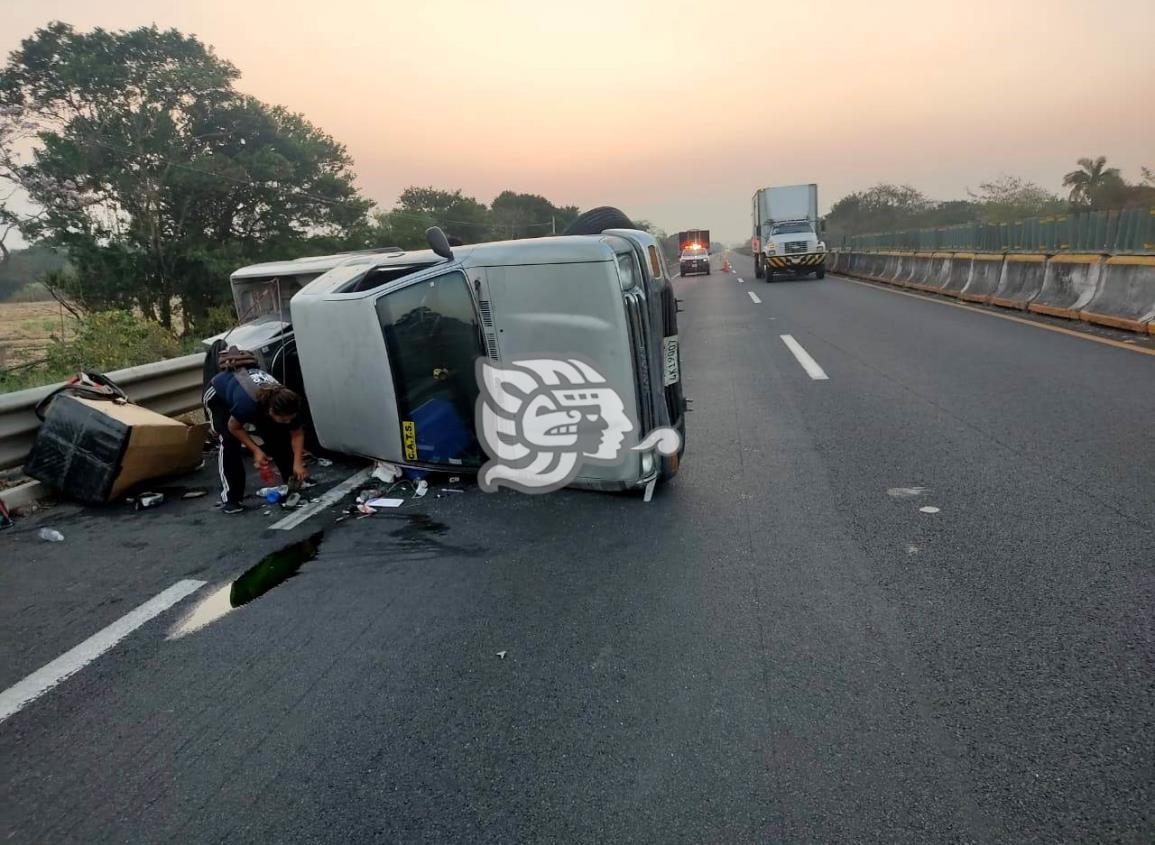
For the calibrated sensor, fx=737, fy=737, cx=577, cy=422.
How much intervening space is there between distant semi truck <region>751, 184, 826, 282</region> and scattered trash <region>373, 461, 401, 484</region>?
2513 cm

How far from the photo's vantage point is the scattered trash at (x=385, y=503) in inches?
213

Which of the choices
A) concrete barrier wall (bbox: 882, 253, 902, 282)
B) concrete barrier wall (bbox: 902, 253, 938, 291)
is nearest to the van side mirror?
concrete barrier wall (bbox: 902, 253, 938, 291)

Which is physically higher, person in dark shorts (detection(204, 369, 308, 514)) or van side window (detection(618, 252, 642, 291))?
van side window (detection(618, 252, 642, 291))

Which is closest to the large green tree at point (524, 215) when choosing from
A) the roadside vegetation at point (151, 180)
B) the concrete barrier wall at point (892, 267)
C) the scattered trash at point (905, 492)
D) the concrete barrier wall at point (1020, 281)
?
the roadside vegetation at point (151, 180)

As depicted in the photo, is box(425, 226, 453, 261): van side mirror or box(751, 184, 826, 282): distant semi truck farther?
box(751, 184, 826, 282): distant semi truck

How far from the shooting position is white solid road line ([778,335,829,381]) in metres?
9.28

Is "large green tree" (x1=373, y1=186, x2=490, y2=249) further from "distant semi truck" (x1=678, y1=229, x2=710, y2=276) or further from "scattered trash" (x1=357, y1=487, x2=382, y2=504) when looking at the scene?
"scattered trash" (x1=357, y1=487, x2=382, y2=504)

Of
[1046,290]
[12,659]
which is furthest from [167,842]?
[1046,290]

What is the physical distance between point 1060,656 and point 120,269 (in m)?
30.4

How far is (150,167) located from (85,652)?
2860 cm

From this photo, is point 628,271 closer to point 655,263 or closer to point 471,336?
point 655,263

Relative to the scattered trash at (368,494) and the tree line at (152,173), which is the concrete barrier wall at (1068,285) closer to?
the scattered trash at (368,494)

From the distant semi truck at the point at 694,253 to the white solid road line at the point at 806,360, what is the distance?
1270 inches

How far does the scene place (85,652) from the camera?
3.47 m
